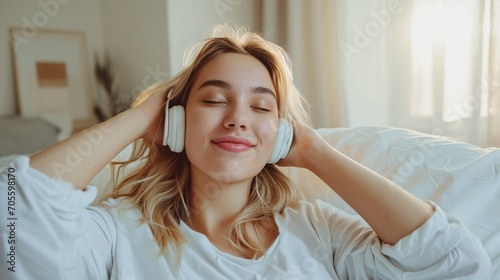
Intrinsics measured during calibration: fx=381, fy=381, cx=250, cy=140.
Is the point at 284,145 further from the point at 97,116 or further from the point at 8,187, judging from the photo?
the point at 97,116

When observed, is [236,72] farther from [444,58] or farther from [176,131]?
[444,58]

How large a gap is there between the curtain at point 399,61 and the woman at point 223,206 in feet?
2.70

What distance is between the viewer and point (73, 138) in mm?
789

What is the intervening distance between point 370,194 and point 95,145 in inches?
23.7

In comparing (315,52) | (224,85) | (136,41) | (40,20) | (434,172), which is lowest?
(434,172)

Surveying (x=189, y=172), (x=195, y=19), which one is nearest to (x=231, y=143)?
(x=189, y=172)

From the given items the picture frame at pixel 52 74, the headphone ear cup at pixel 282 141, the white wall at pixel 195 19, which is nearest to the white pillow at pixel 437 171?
the headphone ear cup at pixel 282 141

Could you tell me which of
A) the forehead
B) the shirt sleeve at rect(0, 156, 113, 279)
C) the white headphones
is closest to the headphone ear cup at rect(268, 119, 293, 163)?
the white headphones

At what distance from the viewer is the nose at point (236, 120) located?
2.87ft

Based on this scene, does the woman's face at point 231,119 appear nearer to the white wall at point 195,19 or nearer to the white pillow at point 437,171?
the white pillow at point 437,171

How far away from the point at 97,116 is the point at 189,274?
258cm

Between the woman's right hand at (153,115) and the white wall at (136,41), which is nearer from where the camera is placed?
the woman's right hand at (153,115)

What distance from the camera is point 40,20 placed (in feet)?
9.03

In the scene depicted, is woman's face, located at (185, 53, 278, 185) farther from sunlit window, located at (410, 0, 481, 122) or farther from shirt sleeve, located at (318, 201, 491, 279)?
sunlit window, located at (410, 0, 481, 122)
